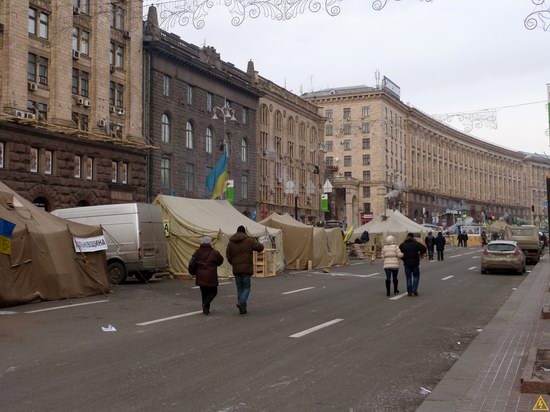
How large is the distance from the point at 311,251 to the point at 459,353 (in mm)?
19673

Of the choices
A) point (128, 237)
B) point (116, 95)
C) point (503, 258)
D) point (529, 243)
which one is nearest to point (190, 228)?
point (128, 237)

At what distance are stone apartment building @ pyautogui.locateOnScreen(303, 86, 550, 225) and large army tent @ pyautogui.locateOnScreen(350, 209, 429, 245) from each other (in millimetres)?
32847

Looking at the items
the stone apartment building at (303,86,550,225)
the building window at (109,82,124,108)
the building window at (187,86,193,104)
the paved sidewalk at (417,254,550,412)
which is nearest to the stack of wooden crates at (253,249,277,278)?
the paved sidewalk at (417,254,550,412)

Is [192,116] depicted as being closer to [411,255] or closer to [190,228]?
[190,228]

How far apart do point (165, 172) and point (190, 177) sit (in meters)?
3.25

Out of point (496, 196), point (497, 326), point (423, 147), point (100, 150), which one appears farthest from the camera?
point (496, 196)

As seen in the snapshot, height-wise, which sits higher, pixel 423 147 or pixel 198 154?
pixel 423 147

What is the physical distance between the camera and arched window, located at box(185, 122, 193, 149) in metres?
45.9

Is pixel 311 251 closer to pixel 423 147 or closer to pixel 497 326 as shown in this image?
pixel 497 326

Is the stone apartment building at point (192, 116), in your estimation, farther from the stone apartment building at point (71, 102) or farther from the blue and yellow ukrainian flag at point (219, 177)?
the blue and yellow ukrainian flag at point (219, 177)

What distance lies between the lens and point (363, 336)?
999 centimetres

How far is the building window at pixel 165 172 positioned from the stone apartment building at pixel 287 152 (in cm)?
1221

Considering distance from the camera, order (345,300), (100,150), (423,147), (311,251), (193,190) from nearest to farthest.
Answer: (345,300) < (311,251) < (100,150) < (193,190) < (423,147)

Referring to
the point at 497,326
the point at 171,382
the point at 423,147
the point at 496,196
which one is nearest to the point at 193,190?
the point at 497,326
